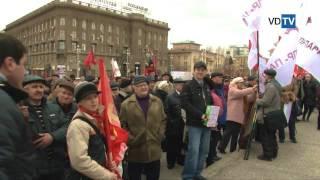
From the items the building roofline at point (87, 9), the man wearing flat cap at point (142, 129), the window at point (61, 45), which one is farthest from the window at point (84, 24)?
the man wearing flat cap at point (142, 129)

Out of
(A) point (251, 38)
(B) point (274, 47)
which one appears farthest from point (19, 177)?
(A) point (251, 38)

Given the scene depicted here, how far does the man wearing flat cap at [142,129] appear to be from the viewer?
5246mm

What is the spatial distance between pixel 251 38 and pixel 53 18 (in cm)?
9200

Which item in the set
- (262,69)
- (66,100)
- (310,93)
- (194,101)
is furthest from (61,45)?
(66,100)

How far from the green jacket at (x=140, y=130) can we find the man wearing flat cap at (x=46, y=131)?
1.37 metres

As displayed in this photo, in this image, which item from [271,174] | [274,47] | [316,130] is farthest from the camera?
[316,130]

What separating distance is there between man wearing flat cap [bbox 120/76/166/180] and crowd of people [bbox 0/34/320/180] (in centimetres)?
1

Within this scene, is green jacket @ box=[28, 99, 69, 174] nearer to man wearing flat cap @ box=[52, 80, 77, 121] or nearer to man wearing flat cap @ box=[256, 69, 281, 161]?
man wearing flat cap @ box=[52, 80, 77, 121]

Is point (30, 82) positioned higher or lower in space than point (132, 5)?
lower

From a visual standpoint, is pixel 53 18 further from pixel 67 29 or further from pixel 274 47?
pixel 274 47

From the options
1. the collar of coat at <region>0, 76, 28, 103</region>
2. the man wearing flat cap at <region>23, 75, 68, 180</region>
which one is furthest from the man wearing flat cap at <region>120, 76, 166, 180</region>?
the collar of coat at <region>0, 76, 28, 103</region>

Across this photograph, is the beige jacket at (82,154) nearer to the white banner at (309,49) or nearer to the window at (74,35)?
the white banner at (309,49)

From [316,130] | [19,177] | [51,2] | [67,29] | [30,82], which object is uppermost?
[51,2]

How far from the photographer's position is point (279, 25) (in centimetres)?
746
